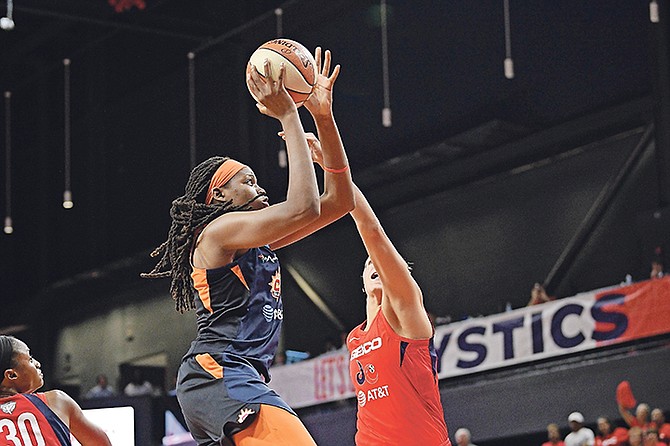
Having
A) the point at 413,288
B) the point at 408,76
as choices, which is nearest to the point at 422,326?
the point at 413,288

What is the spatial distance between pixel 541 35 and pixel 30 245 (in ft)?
41.7

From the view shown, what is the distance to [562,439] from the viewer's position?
14078 millimetres

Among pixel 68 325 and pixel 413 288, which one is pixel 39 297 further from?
pixel 413 288

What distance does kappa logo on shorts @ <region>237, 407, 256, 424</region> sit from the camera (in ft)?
11.7

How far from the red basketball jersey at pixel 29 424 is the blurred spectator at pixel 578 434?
8.81 meters

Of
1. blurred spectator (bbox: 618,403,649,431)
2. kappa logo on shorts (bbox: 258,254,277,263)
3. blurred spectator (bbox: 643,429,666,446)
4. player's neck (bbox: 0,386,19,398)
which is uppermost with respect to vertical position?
kappa logo on shorts (bbox: 258,254,277,263)

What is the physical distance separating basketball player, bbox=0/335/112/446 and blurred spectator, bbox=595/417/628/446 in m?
8.73

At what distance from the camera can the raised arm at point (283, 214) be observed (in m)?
3.67

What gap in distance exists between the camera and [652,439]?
11.6 metres

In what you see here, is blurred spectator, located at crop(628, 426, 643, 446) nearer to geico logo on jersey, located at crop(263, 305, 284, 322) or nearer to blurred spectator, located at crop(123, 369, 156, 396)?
geico logo on jersey, located at crop(263, 305, 284, 322)

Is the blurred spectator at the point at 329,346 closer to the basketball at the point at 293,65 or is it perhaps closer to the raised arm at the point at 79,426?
the raised arm at the point at 79,426

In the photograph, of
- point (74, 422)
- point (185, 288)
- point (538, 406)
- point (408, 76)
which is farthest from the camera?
point (408, 76)

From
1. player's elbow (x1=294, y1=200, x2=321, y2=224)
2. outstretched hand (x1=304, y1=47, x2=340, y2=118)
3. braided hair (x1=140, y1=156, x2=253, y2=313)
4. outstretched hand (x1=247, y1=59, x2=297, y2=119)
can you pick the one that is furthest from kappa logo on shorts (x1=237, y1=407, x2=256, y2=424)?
outstretched hand (x1=304, y1=47, x2=340, y2=118)

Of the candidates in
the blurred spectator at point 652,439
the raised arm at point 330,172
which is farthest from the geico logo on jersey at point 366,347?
the blurred spectator at point 652,439
